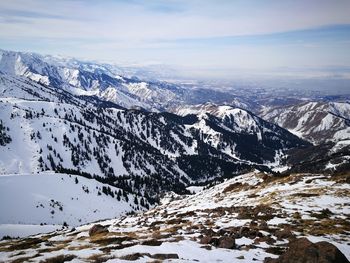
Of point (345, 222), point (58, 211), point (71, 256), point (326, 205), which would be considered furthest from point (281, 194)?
point (58, 211)

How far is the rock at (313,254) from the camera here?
2554cm

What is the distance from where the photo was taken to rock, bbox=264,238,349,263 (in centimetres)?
2554

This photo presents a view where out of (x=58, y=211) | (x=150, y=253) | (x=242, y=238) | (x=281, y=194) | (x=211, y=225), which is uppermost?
(x=150, y=253)

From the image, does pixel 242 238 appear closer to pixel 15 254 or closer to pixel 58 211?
pixel 15 254

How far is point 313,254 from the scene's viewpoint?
85.5 ft

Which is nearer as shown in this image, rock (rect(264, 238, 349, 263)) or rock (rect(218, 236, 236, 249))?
rock (rect(264, 238, 349, 263))

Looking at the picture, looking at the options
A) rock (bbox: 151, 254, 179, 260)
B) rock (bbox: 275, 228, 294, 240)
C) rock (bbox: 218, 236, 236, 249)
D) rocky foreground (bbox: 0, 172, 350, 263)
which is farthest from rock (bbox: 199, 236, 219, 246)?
rock (bbox: 275, 228, 294, 240)

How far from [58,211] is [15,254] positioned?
16264cm

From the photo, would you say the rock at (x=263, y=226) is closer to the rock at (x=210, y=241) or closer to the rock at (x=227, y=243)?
the rock at (x=210, y=241)

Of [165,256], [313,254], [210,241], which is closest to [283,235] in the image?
[210,241]

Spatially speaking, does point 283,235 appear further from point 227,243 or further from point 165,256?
point 165,256

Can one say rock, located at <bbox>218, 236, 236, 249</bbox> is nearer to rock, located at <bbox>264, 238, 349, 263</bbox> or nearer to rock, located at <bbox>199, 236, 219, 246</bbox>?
rock, located at <bbox>199, 236, 219, 246</bbox>

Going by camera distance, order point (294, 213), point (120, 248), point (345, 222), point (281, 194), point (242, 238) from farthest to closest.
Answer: point (281, 194)
point (294, 213)
point (345, 222)
point (242, 238)
point (120, 248)

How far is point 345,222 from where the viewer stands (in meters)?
52.8
